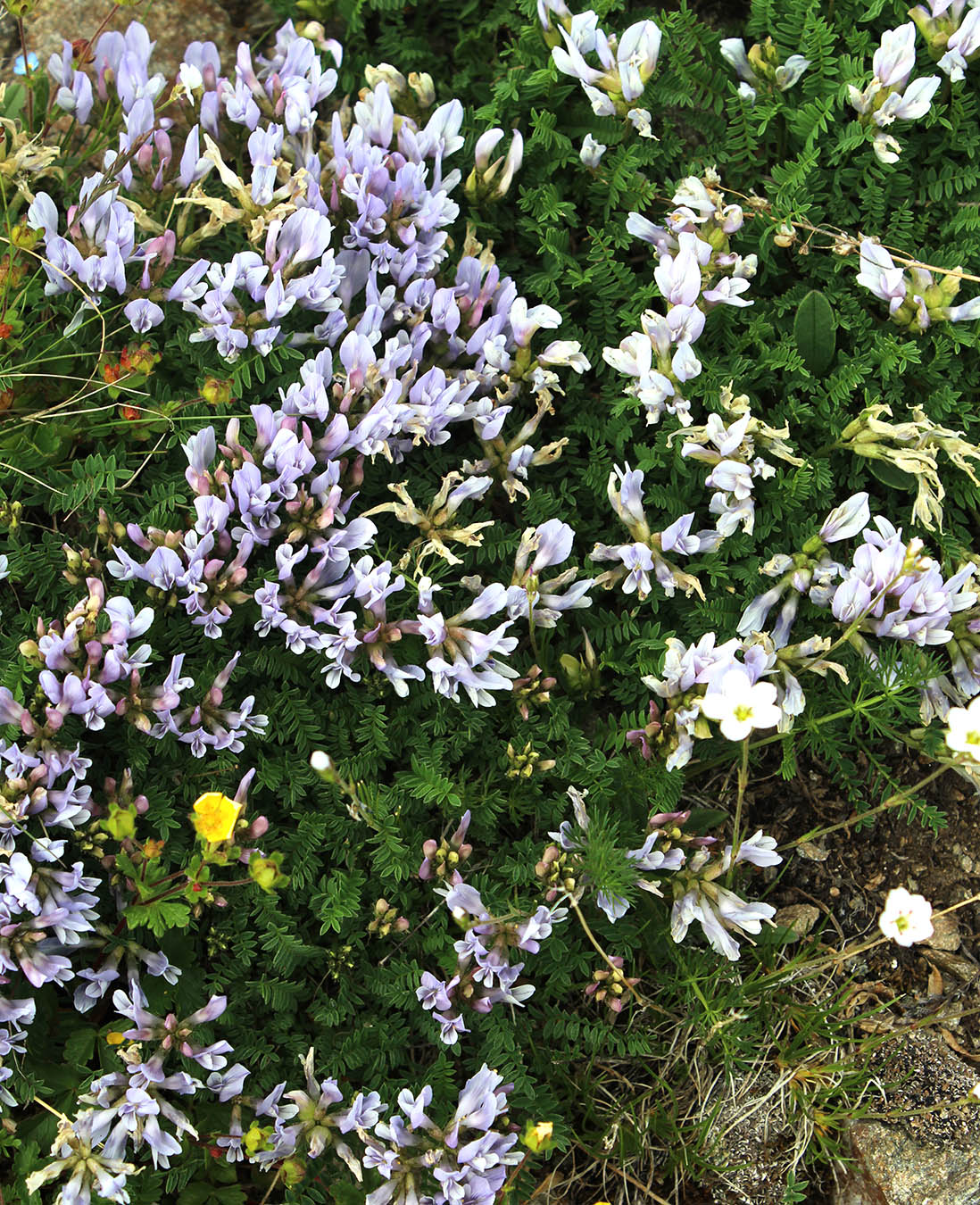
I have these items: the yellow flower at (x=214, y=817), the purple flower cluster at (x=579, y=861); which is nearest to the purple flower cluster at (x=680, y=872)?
the purple flower cluster at (x=579, y=861)

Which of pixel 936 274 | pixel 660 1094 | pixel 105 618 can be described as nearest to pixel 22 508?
pixel 105 618

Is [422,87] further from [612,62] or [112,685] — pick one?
[112,685]

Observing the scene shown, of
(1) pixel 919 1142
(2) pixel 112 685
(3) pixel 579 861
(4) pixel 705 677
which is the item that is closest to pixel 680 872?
(3) pixel 579 861

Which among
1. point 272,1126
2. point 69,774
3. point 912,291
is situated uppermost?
point 912,291

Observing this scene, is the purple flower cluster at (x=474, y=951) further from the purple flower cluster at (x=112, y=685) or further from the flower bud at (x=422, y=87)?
the flower bud at (x=422, y=87)

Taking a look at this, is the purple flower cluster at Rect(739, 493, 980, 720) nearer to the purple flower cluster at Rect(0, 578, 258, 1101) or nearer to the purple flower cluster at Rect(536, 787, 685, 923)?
the purple flower cluster at Rect(536, 787, 685, 923)

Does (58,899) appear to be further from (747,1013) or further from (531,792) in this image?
(747,1013)

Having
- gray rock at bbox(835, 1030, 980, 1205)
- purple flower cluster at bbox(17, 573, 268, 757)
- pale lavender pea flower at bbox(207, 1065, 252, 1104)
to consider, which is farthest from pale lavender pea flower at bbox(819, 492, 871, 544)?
pale lavender pea flower at bbox(207, 1065, 252, 1104)
